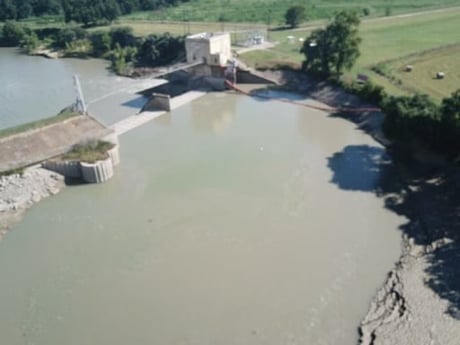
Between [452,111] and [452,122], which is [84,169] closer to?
[452,122]

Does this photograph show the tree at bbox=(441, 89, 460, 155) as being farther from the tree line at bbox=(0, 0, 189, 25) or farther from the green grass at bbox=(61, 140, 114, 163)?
the tree line at bbox=(0, 0, 189, 25)

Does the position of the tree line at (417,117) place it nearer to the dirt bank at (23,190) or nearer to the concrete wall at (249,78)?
the concrete wall at (249,78)

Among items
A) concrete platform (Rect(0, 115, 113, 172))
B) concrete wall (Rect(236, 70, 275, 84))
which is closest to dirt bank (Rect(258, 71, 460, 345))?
concrete wall (Rect(236, 70, 275, 84))

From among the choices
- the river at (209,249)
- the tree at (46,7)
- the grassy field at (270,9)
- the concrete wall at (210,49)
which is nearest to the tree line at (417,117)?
the river at (209,249)

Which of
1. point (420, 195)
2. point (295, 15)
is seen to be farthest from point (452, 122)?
point (295, 15)

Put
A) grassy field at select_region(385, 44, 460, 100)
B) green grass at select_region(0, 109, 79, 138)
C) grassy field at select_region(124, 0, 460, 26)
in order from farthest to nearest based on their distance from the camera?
1. grassy field at select_region(124, 0, 460, 26)
2. grassy field at select_region(385, 44, 460, 100)
3. green grass at select_region(0, 109, 79, 138)
